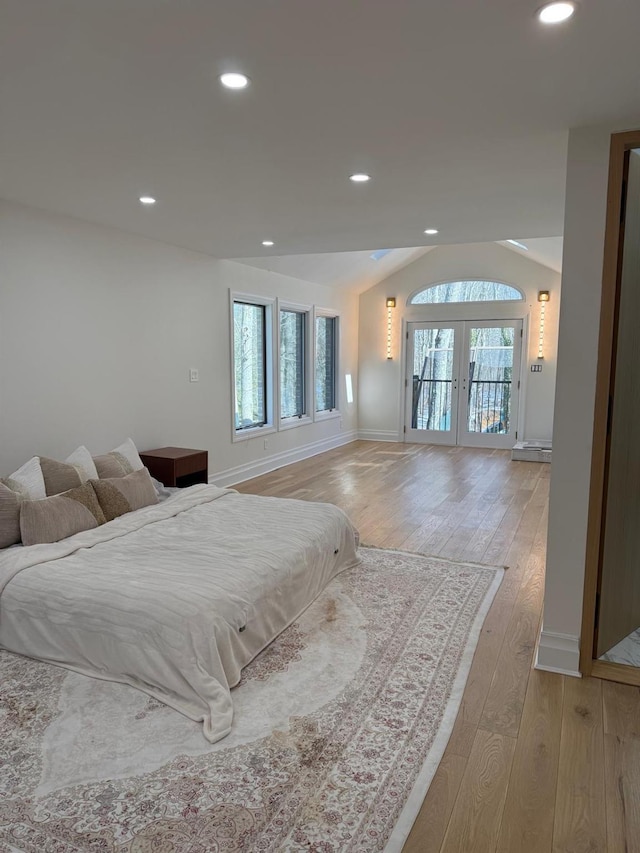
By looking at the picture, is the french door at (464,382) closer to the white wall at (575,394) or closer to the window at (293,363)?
the window at (293,363)

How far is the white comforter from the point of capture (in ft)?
7.45

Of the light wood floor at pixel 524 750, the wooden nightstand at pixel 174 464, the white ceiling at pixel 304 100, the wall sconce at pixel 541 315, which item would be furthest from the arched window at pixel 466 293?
the wooden nightstand at pixel 174 464

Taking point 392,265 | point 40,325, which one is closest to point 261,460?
point 40,325

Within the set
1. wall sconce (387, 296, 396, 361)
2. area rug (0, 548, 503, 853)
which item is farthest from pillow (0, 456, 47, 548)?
wall sconce (387, 296, 396, 361)

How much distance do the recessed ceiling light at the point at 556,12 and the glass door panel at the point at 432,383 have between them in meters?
7.07

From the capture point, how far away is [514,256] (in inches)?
319

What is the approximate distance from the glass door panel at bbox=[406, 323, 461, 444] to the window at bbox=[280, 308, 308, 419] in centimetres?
212

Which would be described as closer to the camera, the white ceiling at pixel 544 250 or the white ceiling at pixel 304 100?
the white ceiling at pixel 304 100

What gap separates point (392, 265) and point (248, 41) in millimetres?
7054

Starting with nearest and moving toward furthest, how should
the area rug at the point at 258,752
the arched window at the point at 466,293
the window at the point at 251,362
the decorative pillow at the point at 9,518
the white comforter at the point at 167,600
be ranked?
the area rug at the point at 258,752, the white comforter at the point at 167,600, the decorative pillow at the point at 9,518, the window at the point at 251,362, the arched window at the point at 466,293

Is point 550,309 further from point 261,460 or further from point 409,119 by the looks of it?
point 409,119

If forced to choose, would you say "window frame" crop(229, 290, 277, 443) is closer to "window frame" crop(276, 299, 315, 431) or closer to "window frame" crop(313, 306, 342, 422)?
"window frame" crop(276, 299, 315, 431)

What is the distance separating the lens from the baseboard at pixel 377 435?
9234 mm

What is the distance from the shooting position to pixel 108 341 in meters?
4.58
